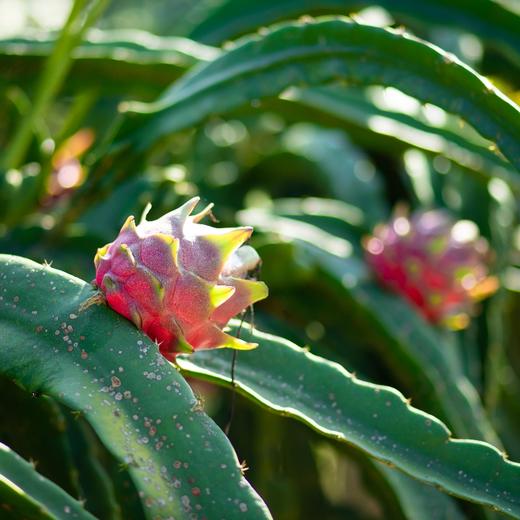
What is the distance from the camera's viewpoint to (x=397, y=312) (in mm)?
1379

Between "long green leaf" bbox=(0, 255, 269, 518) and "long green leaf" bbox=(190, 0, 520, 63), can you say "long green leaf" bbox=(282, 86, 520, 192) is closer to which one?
"long green leaf" bbox=(190, 0, 520, 63)

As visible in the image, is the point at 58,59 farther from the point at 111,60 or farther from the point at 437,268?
the point at 437,268

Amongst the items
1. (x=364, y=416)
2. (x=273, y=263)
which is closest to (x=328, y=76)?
(x=273, y=263)

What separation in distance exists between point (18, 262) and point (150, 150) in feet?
1.45

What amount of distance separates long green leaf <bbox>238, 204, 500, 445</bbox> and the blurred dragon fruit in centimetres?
3

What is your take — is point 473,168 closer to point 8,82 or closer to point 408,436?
point 408,436

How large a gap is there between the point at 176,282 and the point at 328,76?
0.45 meters

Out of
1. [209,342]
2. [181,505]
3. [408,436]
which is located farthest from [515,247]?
[181,505]

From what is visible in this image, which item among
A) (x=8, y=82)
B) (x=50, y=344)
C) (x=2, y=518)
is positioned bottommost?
(x=2, y=518)

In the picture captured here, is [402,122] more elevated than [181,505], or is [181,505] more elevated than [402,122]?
[402,122]

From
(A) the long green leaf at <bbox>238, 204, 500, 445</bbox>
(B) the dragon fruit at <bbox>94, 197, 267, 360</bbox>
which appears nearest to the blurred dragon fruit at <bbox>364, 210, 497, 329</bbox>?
(A) the long green leaf at <bbox>238, 204, 500, 445</bbox>

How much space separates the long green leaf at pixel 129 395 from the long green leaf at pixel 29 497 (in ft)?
0.26

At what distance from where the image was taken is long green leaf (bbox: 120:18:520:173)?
941 mm

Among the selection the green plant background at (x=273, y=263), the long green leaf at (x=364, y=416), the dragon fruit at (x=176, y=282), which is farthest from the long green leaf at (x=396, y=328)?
the dragon fruit at (x=176, y=282)
